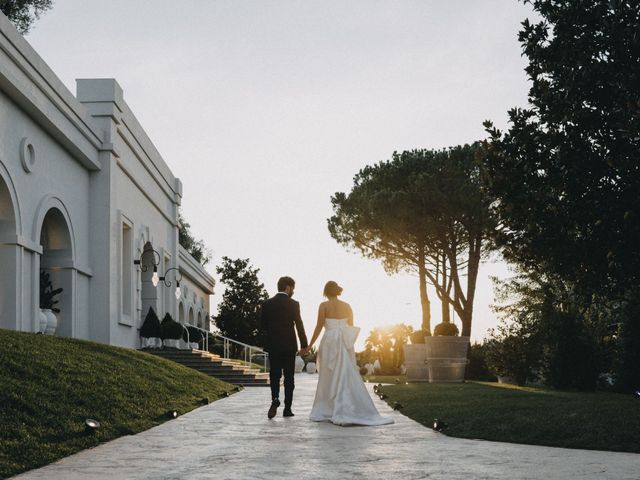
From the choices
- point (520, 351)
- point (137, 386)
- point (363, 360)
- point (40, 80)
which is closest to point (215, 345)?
point (363, 360)

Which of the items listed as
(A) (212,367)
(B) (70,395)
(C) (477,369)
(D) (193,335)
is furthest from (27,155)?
(C) (477,369)

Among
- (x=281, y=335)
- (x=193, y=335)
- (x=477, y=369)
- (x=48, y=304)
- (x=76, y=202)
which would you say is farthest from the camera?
(x=193, y=335)

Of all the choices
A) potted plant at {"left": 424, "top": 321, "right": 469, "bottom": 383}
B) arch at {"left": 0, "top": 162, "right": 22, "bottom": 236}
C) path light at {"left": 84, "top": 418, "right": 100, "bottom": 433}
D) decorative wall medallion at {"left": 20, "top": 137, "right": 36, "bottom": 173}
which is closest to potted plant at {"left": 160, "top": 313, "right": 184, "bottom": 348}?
potted plant at {"left": 424, "top": 321, "right": 469, "bottom": 383}

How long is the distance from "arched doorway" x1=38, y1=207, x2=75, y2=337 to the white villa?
0.08ft

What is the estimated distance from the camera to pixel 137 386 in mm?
13734

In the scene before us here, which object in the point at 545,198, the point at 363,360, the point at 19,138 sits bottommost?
the point at 363,360

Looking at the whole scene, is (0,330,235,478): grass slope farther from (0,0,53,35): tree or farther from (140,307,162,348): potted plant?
(0,0,53,35): tree

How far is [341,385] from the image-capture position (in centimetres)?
1074

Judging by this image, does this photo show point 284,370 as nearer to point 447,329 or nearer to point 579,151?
point 579,151

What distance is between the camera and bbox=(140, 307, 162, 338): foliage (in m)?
27.2

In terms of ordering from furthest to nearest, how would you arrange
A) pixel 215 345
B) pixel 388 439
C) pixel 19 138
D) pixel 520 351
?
pixel 215 345, pixel 520 351, pixel 19 138, pixel 388 439

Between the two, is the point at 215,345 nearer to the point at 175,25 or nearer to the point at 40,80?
the point at 40,80

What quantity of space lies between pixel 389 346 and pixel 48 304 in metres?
23.8

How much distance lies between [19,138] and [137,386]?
6.79 meters
